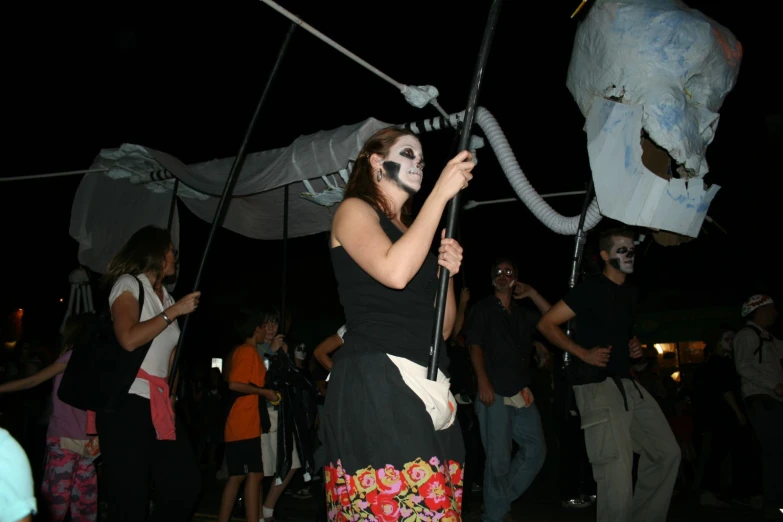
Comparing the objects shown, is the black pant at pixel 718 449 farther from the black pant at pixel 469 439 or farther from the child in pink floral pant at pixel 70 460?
the child in pink floral pant at pixel 70 460

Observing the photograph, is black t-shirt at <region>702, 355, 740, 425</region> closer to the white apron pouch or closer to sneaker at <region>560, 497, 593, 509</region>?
sneaker at <region>560, 497, 593, 509</region>

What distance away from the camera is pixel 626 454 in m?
4.07

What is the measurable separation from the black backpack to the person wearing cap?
208 inches

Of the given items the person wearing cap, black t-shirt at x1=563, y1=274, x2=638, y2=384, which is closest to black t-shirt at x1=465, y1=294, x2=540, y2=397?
black t-shirt at x1=563, y1=274, x2=638, y2=384

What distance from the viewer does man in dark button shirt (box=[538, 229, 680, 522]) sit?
406cm

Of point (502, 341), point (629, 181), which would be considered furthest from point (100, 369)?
point (502, 341)

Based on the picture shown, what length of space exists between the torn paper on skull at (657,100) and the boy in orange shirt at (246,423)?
350 cm

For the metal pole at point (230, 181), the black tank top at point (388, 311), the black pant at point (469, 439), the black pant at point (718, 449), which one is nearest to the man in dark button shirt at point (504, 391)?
the black pant at point (469, 439)

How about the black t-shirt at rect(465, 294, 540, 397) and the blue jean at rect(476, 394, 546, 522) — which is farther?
the black t-shirt at rect(465, 294, 540, 397)

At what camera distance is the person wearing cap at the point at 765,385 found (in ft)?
18.1

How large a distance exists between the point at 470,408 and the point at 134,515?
4939 millimetres

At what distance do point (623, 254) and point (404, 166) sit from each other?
2780 millimetres

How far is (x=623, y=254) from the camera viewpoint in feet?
15.2

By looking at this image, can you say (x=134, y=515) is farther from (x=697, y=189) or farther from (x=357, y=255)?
(x=697, y=189)
